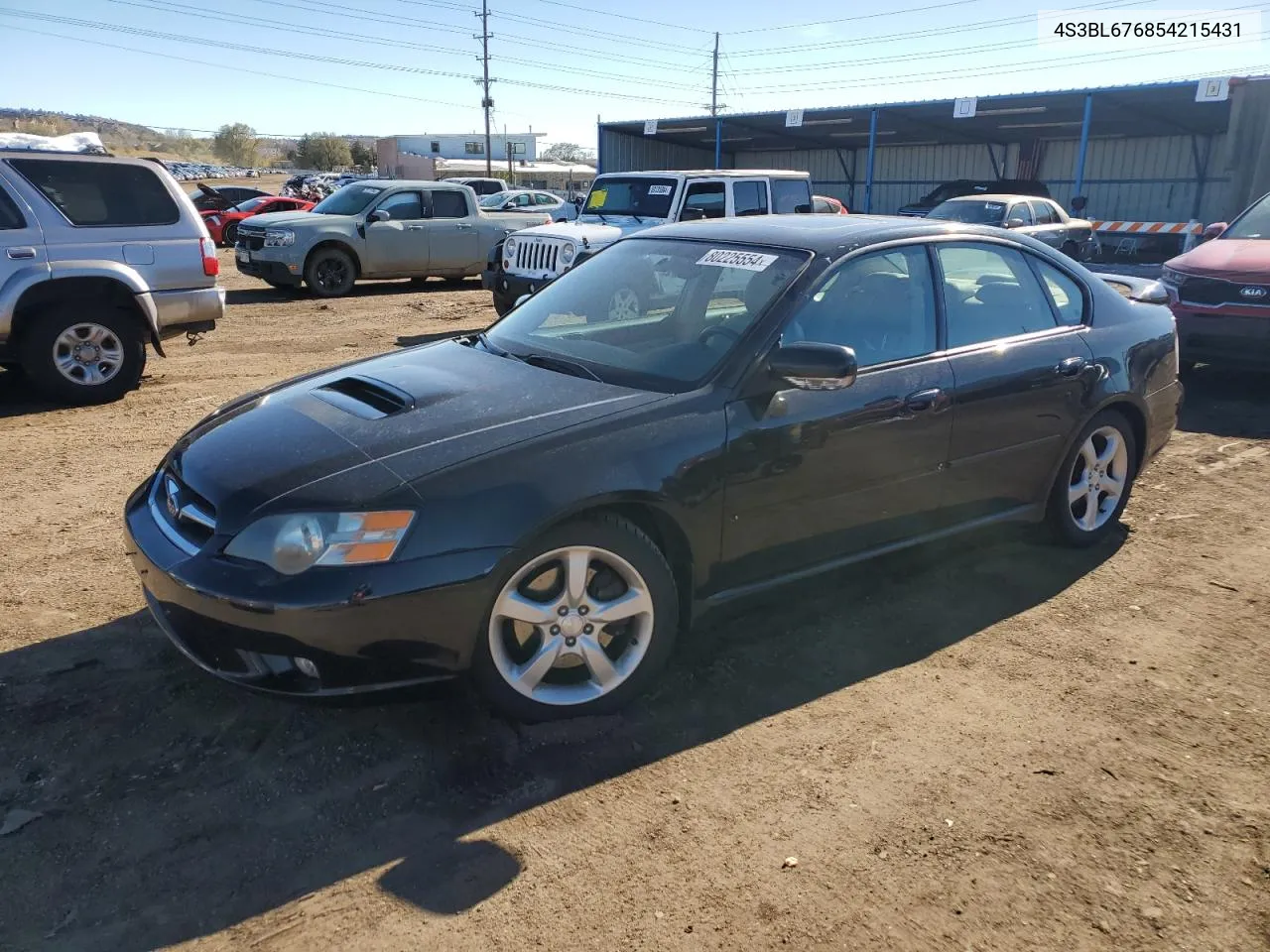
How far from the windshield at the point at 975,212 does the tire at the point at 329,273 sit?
31.6ft

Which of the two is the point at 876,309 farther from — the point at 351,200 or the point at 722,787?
the point at 351,200

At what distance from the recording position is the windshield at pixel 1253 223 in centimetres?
864

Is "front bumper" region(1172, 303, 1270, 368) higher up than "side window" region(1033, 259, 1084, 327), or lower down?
lower down

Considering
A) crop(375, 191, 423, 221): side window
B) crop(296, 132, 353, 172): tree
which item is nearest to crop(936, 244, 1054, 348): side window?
crop(375, 191, 423, 221): side window

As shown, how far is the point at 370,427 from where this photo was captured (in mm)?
3166

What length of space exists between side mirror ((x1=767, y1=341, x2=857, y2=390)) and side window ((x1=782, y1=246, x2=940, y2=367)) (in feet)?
0.58

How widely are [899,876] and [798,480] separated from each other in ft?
4.65

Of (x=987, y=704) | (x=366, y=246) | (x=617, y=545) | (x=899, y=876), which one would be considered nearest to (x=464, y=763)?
(x=617, y=545)

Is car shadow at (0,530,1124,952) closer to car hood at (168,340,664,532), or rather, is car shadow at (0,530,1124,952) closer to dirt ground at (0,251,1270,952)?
dirt ground at (0,251,1270,952)

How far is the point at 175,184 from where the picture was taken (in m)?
7.86

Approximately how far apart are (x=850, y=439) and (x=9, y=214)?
6777 mm

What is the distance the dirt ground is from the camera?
2.34 metres

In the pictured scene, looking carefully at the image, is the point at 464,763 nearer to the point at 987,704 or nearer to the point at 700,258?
the point at 987,704

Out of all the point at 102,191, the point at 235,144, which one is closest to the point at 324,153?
the point at 235,144
